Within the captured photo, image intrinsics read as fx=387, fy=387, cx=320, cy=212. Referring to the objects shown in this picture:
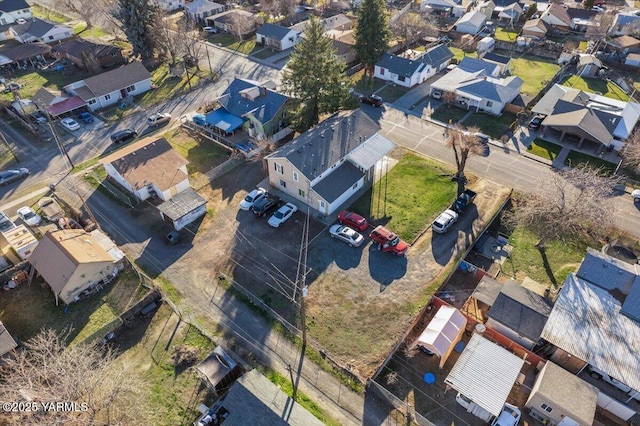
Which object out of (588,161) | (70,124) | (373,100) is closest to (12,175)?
(70,124)

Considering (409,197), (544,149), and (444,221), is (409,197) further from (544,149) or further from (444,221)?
(544,149)

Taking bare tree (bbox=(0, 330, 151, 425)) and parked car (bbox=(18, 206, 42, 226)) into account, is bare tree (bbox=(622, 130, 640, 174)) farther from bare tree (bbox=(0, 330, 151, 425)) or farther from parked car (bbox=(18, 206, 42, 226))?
parked car (bbox=(18, 206, 42, 226))

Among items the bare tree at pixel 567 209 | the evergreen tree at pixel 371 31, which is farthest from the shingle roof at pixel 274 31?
the bare tree at pixel 567 209


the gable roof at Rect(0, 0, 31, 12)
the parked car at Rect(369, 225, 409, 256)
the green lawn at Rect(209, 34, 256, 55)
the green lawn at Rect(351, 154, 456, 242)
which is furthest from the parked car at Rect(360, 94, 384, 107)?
the gable roof at Rect(0, 0, 31, 12)

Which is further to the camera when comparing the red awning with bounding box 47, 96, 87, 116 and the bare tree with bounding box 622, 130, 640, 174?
the red awning with bounding box 47, 96, 87, 116

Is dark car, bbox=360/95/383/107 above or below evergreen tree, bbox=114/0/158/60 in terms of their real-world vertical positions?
below
